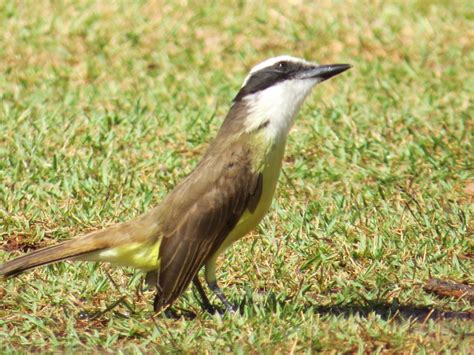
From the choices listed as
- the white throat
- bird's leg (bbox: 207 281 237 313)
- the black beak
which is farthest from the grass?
the black beak

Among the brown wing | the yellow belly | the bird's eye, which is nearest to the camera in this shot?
the brown wing

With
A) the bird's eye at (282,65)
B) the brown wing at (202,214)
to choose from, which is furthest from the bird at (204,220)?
the bird's eye at (282,65)

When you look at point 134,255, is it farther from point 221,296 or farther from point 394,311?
point 394,311

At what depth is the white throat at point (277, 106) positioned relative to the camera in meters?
6.34

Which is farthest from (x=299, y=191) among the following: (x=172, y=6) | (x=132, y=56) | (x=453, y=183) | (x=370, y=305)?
(x=172, y=6)

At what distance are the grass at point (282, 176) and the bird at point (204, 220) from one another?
27 centimetres

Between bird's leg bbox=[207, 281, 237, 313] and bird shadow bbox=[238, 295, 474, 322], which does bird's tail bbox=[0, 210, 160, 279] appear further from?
bird shadow bbox=[238, 295, 474, 322]

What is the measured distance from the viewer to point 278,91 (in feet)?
21.3

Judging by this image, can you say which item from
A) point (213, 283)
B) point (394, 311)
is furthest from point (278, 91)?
point (394, 311)

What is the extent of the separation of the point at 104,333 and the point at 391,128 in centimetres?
389

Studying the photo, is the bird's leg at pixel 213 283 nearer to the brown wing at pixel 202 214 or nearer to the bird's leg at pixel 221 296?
the bird's leg at pixel 221 296

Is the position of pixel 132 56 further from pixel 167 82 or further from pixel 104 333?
pixel 104 333

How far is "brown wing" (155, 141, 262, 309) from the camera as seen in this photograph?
6016 mm

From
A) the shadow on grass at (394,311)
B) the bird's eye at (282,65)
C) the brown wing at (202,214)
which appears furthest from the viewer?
the bird's eye at (282,65)
